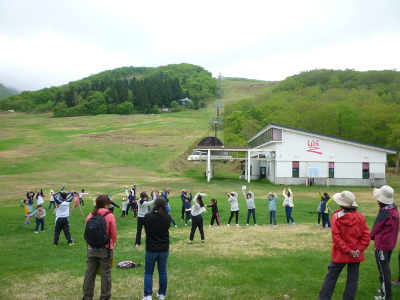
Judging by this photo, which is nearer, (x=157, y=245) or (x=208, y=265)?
(x=157, y=245)

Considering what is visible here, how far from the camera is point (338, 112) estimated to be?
54.7 metres

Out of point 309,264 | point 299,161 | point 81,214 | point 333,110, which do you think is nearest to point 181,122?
point 333,110

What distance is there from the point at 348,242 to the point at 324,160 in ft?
119

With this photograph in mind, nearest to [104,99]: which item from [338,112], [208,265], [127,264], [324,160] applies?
[338,112]

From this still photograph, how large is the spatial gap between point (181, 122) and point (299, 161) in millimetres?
59426

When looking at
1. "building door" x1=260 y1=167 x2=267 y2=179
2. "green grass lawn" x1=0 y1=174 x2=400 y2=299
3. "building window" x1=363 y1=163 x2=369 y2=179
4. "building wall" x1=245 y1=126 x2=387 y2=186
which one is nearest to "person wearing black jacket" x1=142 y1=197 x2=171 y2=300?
"green grass lawn" x1=0 y1=174 x2=400 y2=299

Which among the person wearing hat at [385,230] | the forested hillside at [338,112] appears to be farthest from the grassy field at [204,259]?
the forested hillside at [338,112]

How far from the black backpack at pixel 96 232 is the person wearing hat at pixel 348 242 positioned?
3793 mm

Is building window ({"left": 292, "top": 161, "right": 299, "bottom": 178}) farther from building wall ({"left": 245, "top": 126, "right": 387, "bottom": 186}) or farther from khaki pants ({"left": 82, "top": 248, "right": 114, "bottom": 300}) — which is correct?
khaki pants ({"left": 82, "top": 248, "right": 114, "bottom": 300})

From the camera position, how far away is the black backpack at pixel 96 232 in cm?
574

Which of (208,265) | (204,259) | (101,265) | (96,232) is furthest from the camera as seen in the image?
(204,259)

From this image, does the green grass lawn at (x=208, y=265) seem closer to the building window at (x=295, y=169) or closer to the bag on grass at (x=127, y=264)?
the bag on grass at (x=127, y=264)

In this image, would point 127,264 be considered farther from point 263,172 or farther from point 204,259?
point 263,172

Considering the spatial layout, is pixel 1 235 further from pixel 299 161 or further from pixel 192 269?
pixel 299 161
